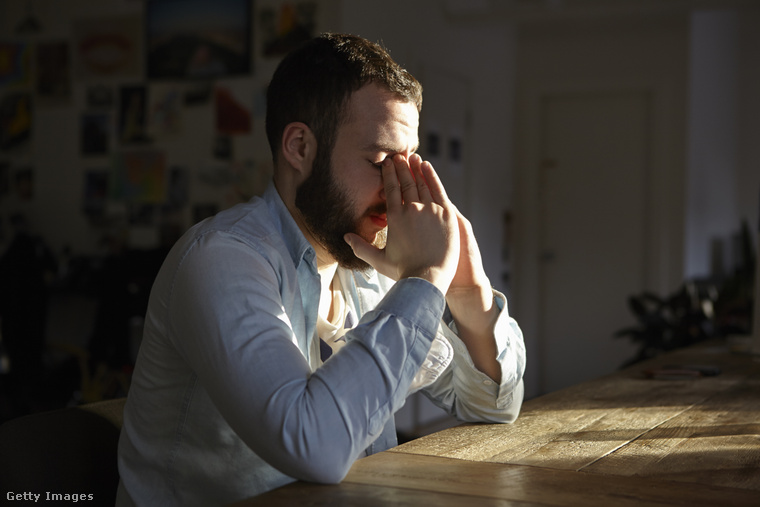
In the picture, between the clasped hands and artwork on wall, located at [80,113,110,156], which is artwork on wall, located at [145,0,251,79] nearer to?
artwork on wall, located at [80,113,110,156]

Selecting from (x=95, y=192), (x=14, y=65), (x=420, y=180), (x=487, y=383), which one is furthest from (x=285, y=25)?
(x=487, y=383)

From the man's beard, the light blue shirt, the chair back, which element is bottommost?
the chair back

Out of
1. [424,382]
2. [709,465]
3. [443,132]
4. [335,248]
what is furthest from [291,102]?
[443,132]

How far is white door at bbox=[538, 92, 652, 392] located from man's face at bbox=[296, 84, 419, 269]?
4920mm

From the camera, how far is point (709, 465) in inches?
39.3

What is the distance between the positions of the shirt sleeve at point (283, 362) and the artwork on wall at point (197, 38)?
10.8 ft

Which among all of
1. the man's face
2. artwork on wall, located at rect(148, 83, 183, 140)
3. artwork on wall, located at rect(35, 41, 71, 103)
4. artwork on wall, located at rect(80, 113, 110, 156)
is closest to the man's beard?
the man's face

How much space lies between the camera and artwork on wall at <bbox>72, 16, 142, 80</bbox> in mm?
4477

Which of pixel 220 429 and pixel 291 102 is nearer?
pixel 220 429

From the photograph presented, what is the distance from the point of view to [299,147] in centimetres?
134

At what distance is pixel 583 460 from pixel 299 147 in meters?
0.68

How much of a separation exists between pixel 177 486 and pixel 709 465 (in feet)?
2.39

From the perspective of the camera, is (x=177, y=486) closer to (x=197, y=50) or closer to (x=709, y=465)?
(x=709, y=465)

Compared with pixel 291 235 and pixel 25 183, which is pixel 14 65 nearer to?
pixel 25 183
